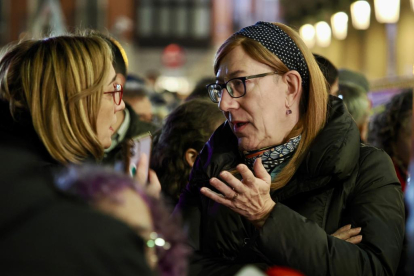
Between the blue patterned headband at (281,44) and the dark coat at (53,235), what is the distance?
1.63 metres

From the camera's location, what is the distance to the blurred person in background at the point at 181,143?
135 inches

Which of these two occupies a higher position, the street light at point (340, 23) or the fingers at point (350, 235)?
the fingers at point (350, 235)

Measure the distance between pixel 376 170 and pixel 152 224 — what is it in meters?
1.41

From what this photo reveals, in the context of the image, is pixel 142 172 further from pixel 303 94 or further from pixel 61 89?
pixel 303 94

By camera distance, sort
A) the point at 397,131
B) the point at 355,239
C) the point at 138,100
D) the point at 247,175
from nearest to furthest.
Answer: the point at 247,175
the point at 355,239
the point at 397,131
the point at 138,100

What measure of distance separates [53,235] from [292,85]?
5.77 ft

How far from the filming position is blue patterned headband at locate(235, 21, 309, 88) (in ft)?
8.65

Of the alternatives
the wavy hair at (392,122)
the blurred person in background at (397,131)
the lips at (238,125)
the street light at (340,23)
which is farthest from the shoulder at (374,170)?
the street light at (340,23)

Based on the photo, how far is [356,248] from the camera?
231cm

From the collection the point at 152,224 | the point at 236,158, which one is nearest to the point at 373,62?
the point at 236,158

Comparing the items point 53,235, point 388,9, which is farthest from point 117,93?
point 388,9

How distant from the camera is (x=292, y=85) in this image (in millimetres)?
2676

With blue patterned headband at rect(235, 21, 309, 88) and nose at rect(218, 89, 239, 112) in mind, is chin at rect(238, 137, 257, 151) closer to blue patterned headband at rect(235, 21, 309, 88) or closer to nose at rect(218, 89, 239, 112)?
nose at rect(218, 89, 239, 112)

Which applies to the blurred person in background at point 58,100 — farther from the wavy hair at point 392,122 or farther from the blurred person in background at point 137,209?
the wavy hair at point 392,122
